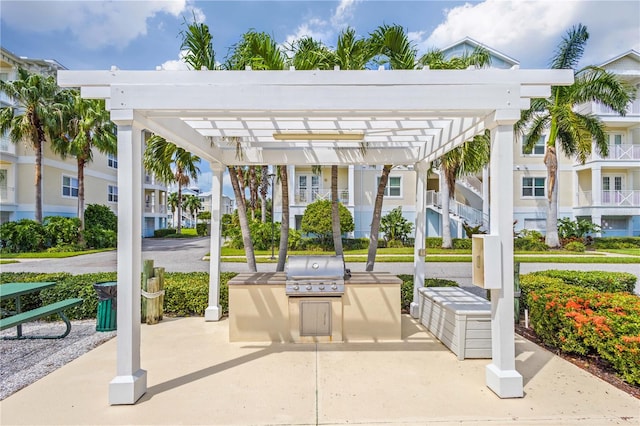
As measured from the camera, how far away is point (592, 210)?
23.3 m

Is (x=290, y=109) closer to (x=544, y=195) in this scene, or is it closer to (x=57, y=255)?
(x=57, y=255)

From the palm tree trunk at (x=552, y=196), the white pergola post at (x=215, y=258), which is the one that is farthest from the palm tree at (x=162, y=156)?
the palm tree trunk at (x=552, y=196)

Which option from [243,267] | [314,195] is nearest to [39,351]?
[243,267]

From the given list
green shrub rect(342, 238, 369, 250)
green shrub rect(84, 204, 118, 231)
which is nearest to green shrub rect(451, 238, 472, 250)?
green shrub rect(342, 238, 369, 250)

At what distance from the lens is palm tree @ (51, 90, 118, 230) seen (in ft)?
64.7

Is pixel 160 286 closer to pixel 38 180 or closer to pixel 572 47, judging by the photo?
pixel 38 180

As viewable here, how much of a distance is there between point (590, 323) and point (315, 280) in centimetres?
354

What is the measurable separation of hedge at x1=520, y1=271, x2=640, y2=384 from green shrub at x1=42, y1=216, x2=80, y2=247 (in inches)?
881

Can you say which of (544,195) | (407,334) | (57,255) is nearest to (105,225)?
(57,255)

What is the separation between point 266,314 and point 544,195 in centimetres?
2428

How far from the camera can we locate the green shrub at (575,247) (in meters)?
19.2

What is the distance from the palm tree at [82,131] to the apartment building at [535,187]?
1073 cm

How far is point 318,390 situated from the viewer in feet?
13.1

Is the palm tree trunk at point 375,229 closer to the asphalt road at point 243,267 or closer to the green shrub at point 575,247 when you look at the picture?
the asphalt road at point 243,267
